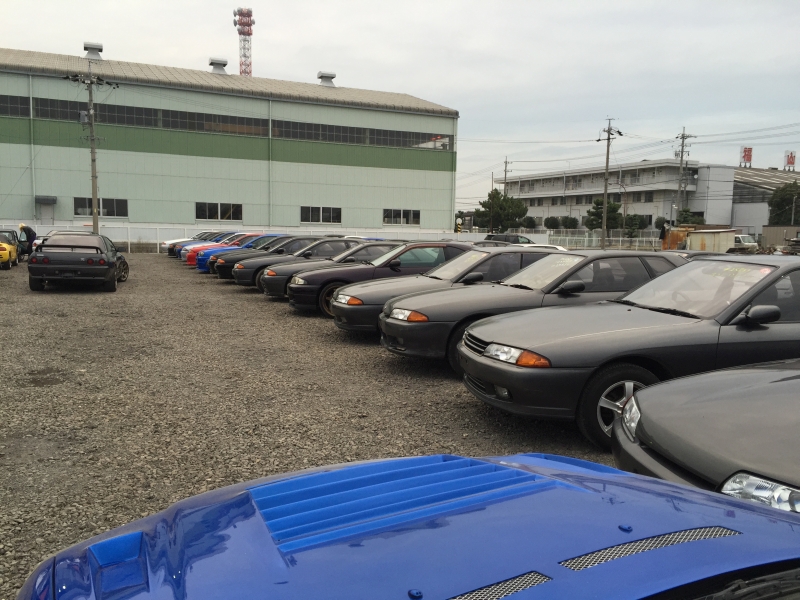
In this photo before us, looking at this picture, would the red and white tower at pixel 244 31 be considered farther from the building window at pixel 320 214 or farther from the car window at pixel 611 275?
the car window at pixel 611 275

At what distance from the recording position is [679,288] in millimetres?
5656

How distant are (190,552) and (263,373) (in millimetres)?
5906

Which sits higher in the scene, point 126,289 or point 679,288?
point 679,288

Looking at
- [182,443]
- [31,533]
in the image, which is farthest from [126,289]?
[31,533]

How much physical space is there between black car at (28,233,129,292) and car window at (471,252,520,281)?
1023 cm

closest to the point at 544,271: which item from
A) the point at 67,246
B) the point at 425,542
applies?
the point at 425,542

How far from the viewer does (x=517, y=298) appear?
7016 millimetres

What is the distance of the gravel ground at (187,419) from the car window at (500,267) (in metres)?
1.58

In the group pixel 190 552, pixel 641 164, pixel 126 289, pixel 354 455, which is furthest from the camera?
pixel 641 164

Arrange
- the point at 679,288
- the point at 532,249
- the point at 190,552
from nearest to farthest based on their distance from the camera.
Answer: the point at 190,552, the point at 679,288, the point at 532,249

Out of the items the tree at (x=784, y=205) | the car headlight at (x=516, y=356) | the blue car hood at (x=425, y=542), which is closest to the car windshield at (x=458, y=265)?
the car headlight at (x=516, y=356)

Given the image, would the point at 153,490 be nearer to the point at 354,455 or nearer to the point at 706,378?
the point at 354,455

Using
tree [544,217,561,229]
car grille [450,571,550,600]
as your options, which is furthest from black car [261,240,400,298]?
tree [544,217,561,229]

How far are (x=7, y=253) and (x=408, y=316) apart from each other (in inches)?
776
